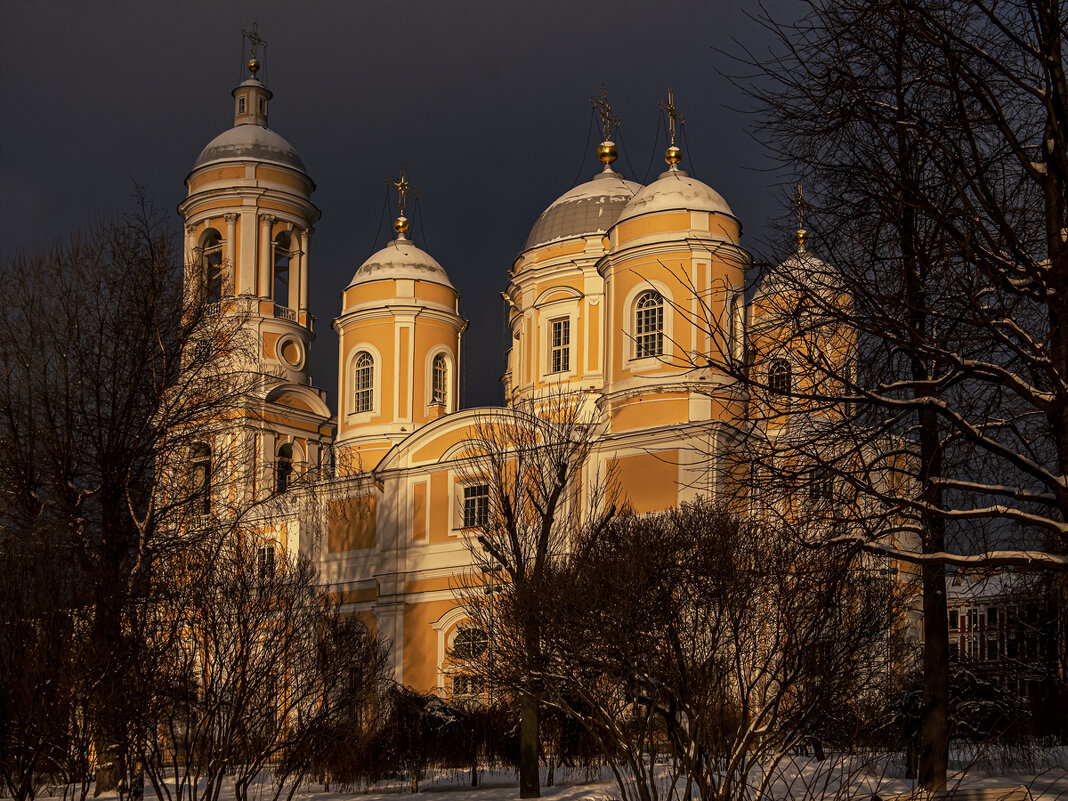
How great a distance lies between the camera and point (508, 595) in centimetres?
2016

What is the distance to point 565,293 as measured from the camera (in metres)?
38.6

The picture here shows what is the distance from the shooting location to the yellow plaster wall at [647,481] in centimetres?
3147

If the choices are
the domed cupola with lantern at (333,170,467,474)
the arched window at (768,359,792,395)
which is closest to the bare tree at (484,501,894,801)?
the arched window at (768,359,792,395)

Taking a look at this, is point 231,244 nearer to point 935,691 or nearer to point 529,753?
point 529,753

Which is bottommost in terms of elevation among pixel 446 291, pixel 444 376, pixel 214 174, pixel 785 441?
pixel 785 441

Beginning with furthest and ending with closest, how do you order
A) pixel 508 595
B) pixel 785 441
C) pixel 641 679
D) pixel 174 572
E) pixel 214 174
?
pixel 214 174, pixel 508 595, pixel 174 572, pixel 641 679, pixel 785 441

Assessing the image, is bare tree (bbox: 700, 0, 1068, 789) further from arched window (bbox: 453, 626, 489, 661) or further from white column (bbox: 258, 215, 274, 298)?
white column (bbox: 258, 215, 274, 298)

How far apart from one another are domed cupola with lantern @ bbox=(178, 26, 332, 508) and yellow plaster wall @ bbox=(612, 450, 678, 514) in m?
11.3

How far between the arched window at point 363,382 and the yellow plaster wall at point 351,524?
3.51 m

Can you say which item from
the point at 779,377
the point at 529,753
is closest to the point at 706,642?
the point at 779,377

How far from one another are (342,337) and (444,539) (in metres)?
8.50

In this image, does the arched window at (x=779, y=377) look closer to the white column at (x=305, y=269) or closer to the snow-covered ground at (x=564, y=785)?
the snow-covered ground at (x=564, y=785)

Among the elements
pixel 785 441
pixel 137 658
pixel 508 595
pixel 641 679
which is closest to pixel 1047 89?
pixel 785 441

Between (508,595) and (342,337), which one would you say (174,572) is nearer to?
(508,595)
